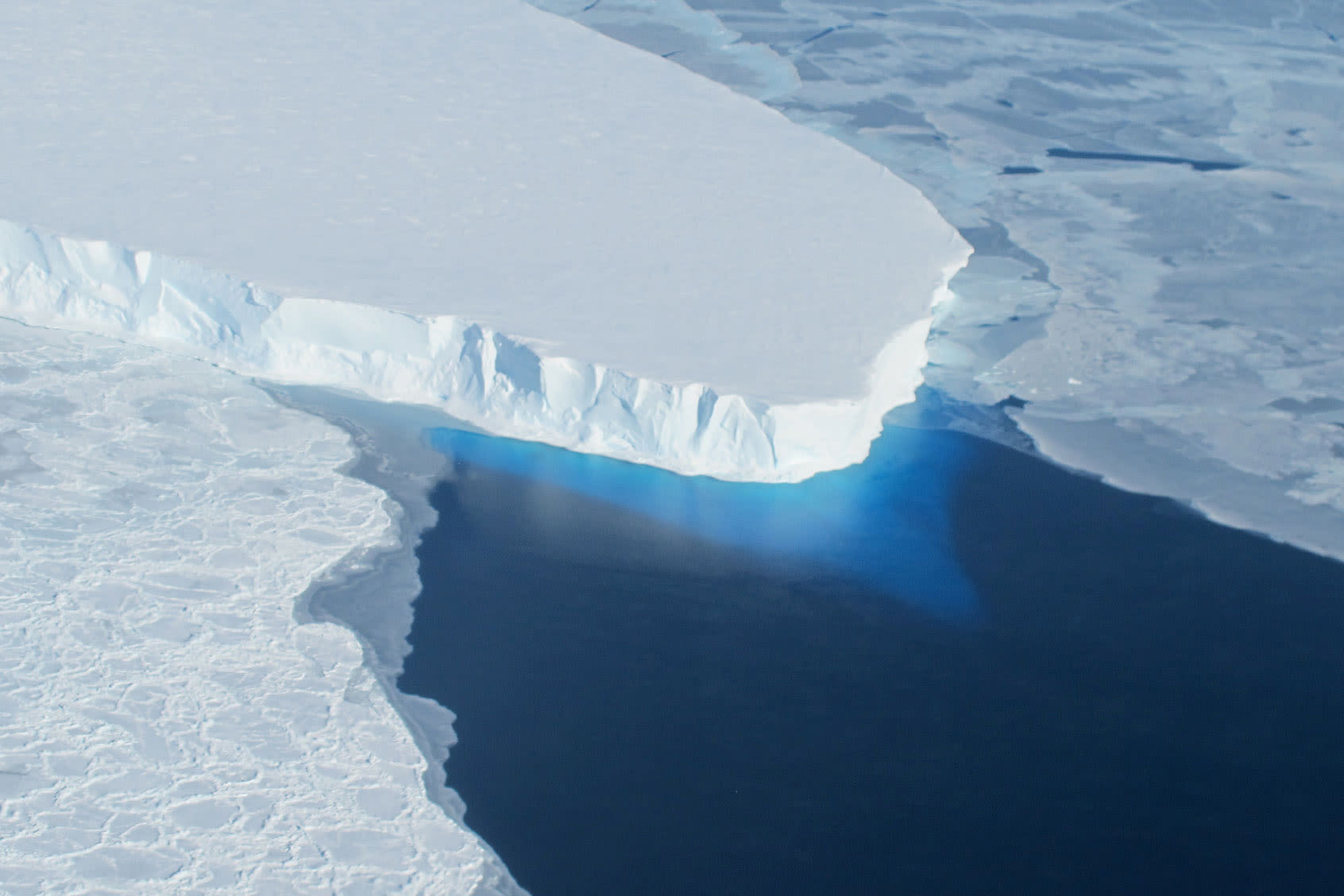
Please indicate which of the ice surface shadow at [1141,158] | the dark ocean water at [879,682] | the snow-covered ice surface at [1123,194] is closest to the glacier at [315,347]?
the dark ocean water at [879,682]

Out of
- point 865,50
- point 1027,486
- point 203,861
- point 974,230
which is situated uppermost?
point 865,50

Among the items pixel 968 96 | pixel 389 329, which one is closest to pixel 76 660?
pixel 389 329

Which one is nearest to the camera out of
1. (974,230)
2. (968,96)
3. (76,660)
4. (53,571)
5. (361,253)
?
(76,660)

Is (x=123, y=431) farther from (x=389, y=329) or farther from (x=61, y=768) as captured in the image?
(x=61, y=768)

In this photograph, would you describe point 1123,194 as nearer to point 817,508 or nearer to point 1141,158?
point 1141,158

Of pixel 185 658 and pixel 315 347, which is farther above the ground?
pixel 315 347

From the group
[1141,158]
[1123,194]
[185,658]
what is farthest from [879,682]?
[1141,158]
